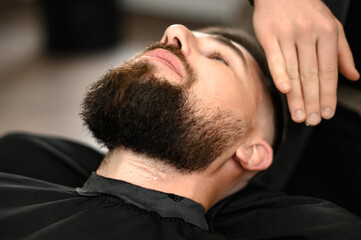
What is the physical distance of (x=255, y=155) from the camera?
1379mm

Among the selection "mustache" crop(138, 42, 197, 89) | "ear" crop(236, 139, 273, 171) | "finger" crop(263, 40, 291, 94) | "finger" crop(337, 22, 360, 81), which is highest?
"mustache" crop(138, 42, 197, 89)

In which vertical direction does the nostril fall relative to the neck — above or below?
above

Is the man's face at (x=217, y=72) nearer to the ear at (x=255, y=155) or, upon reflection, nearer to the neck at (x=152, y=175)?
the ear at (x=255, y=155)

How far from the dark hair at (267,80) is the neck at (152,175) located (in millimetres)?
357

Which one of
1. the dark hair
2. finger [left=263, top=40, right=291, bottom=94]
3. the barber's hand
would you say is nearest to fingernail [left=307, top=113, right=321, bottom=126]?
the barber's hand

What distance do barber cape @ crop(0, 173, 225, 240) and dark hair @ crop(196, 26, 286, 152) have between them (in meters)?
0.45

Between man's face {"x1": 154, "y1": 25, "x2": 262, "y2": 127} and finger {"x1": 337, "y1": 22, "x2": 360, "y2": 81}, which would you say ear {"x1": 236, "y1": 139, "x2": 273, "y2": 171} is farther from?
finger {"x1": 337, "y1": 22, "x2": 360, "y2": 81}

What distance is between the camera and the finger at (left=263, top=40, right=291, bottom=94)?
47.5 inches

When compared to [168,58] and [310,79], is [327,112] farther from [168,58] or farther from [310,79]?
[168,58]

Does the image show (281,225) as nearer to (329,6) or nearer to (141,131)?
(141,131)

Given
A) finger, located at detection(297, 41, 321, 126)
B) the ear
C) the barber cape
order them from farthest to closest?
the ear
finger, located at detection(297, 41, 321, 126)
the barber cape

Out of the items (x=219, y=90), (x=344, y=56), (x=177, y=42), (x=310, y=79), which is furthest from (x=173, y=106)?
(x=344, y=56)

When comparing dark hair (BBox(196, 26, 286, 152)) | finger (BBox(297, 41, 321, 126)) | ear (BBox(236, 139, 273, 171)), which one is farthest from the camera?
dark hair (BBox(196, 26, 286, 152))

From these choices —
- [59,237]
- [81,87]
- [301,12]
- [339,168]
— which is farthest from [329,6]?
[81,87]
